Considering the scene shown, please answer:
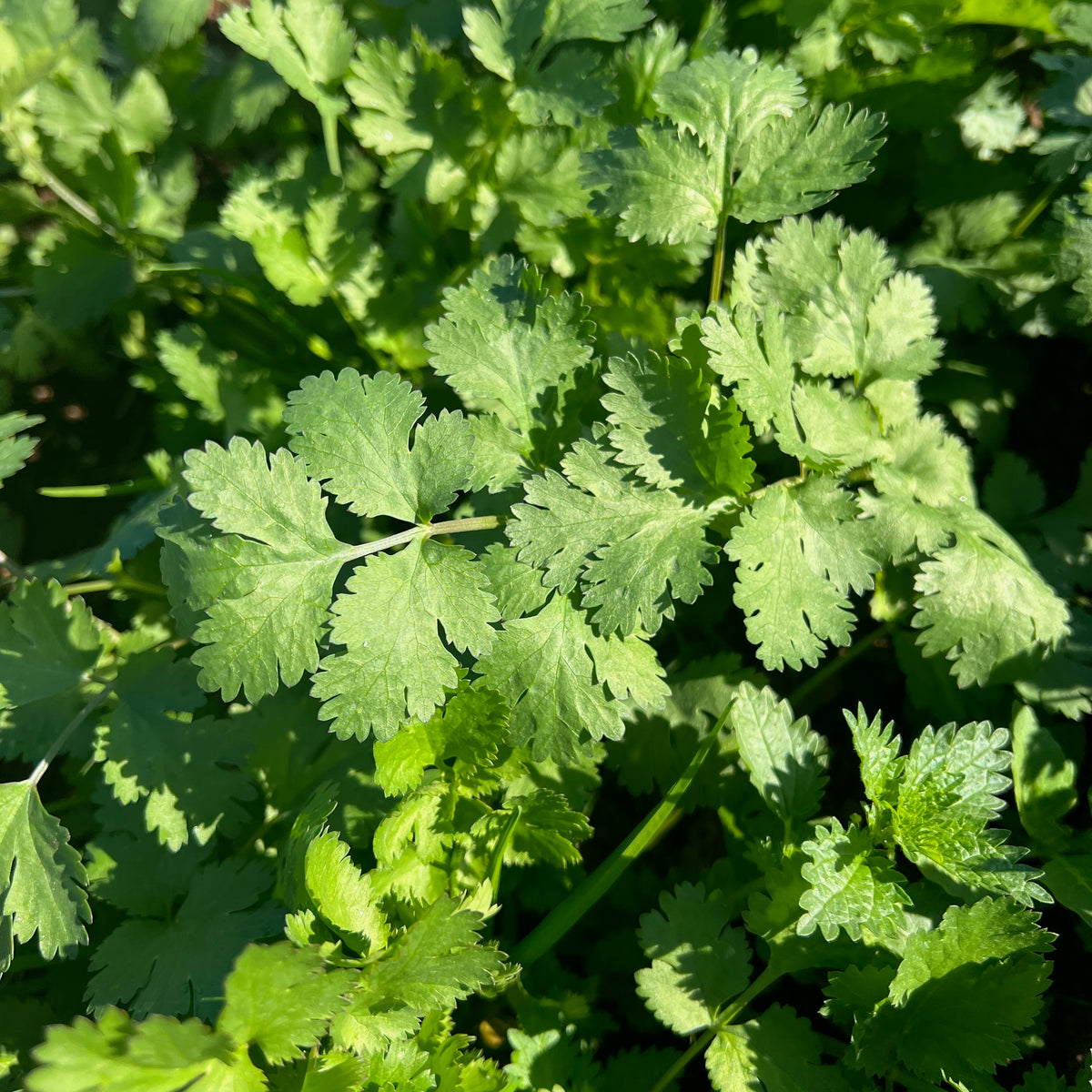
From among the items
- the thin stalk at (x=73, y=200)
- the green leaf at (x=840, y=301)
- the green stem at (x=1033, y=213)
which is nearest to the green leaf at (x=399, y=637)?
the green leaf at (x=840, y=301)

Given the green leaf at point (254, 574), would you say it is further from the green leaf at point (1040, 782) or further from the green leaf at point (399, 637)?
the green leaf at point (1040, 782)

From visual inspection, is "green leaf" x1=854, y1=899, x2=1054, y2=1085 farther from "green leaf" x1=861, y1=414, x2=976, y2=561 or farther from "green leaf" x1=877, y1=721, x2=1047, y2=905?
"green leaf" x1=861, y1=414, x2=976, y2=561

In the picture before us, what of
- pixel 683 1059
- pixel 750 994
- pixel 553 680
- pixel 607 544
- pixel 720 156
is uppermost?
pixel 720 156

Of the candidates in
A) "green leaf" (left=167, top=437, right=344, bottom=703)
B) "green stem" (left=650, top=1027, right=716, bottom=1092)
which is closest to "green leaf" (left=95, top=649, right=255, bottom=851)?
"green leaf" (left=167, top=437, right=344, bottom=703)

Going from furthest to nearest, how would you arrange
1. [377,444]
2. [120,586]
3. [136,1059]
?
[120,586], [377,444], [136,1059]

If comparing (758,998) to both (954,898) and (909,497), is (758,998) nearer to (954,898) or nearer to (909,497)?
(954,898)

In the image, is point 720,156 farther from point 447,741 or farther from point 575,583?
point 447,741

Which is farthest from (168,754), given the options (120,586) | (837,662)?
(837,662)
